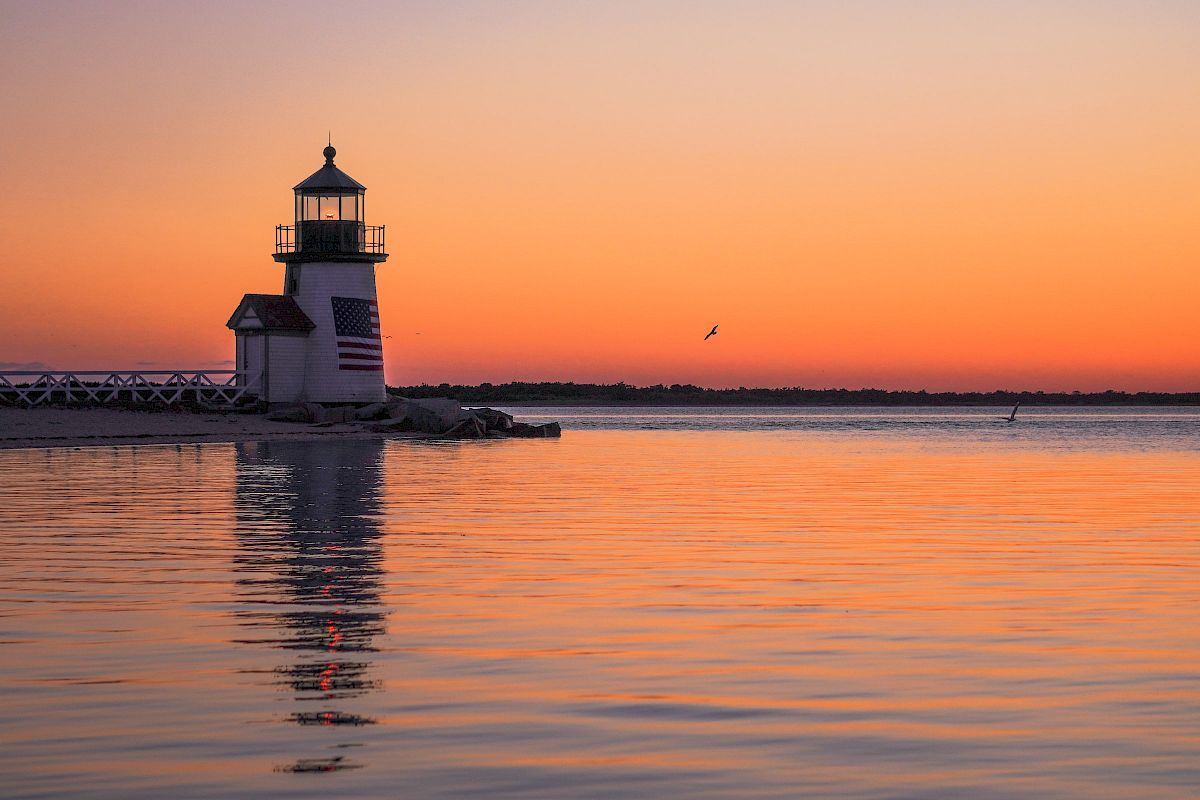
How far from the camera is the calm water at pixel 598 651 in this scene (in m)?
6.64

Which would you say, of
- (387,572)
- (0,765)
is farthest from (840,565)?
(0,765)

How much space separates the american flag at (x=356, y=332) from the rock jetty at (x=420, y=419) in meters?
1.91

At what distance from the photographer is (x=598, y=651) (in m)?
9.91

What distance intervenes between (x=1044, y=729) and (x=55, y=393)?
54400 millimetres

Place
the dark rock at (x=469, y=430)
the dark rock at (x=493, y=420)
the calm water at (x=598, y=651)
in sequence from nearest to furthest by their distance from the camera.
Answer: the calm water at (x=598, y=651) < the dark rock at (x=469, y=430) < the dark rock at (x=493, y=420)

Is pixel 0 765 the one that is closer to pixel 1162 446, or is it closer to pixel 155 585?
pixel 155 585

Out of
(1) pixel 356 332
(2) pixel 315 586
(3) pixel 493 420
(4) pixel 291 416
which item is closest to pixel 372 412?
Result: (1) pixel 356 332

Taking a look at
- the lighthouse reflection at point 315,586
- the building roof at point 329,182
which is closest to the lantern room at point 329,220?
the building roof at point 329,182

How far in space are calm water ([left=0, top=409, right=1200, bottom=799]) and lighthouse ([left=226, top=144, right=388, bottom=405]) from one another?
111 feet

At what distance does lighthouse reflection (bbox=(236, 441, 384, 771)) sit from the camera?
8461mm

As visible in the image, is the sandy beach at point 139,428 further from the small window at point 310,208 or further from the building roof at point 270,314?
the small window at point 310,208

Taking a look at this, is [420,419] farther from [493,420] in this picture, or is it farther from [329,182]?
[329,182]

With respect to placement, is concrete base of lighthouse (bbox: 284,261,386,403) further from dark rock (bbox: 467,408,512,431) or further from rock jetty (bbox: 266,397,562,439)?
dark rock (bbox: 467,408,512,431)

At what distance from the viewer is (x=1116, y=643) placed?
10.2m
